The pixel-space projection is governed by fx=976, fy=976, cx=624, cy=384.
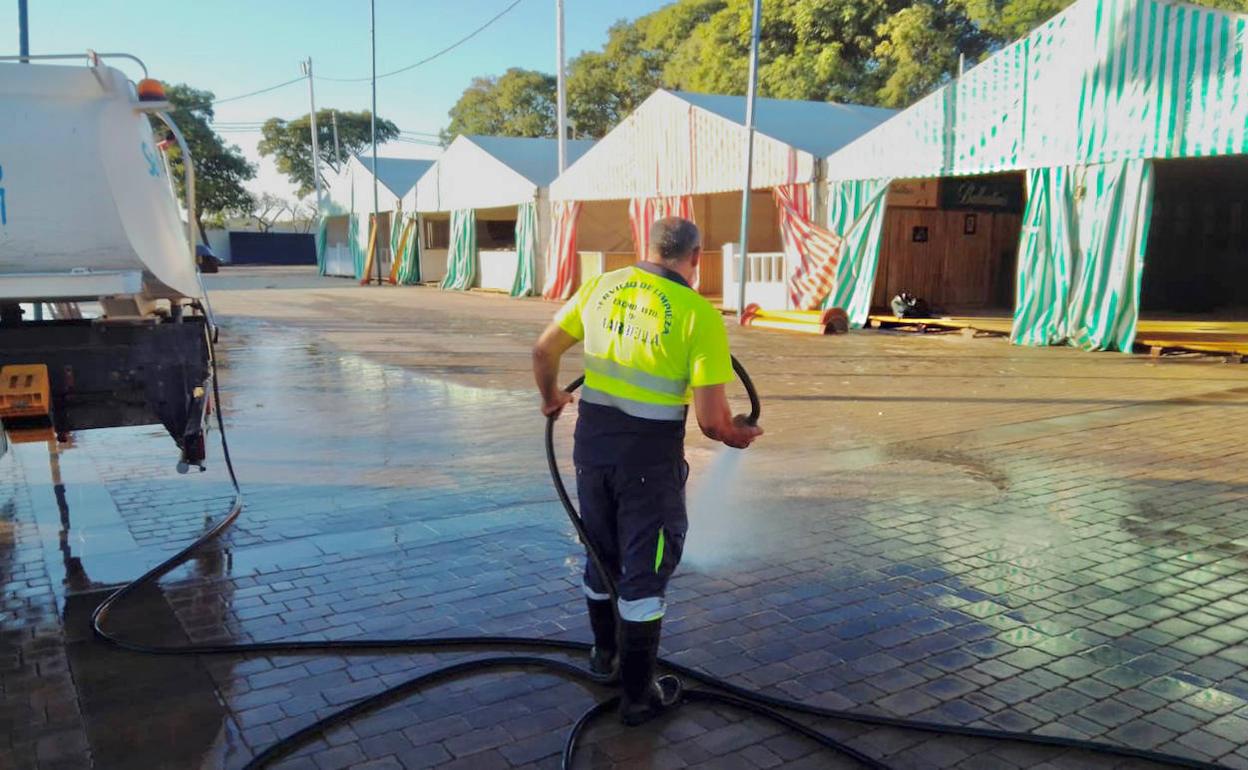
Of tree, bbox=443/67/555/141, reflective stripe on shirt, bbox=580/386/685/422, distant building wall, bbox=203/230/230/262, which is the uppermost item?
tree, bbox=443/67/555/141

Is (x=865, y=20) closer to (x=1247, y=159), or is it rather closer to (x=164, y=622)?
(x=1247, y=159)

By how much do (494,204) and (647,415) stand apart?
2694 centimetres

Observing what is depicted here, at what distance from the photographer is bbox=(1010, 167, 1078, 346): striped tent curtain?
46.4 feet

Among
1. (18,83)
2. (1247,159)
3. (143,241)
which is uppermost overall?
(1247,159)

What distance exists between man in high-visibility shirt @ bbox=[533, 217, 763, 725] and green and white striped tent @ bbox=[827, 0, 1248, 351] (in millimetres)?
11298

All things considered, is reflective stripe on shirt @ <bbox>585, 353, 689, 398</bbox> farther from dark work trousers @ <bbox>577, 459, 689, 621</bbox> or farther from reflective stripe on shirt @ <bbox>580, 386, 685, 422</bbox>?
dark work trousers @ <bbox>577, 459, 689, 621</bbox>

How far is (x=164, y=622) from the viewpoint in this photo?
4457 mm

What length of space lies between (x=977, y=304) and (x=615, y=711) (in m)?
19.4

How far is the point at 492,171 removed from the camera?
2922 cm

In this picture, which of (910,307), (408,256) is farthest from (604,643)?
(408,256)

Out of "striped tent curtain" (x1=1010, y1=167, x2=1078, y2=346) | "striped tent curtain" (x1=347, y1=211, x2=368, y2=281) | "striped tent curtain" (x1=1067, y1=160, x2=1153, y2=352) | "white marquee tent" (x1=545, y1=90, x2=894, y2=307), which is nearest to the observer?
"striped tent curtain" (x1=1067, y1=160, x2=1153, y2=352)

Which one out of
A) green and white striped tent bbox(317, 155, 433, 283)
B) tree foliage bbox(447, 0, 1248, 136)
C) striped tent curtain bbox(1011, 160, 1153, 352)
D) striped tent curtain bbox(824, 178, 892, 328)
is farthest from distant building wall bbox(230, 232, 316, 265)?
striped tent curtain bbox(1011, 160, 1153, 352)

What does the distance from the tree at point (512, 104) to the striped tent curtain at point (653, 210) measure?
37061 millimetres

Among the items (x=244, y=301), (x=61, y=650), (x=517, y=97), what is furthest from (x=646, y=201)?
(x=517, y=97)
